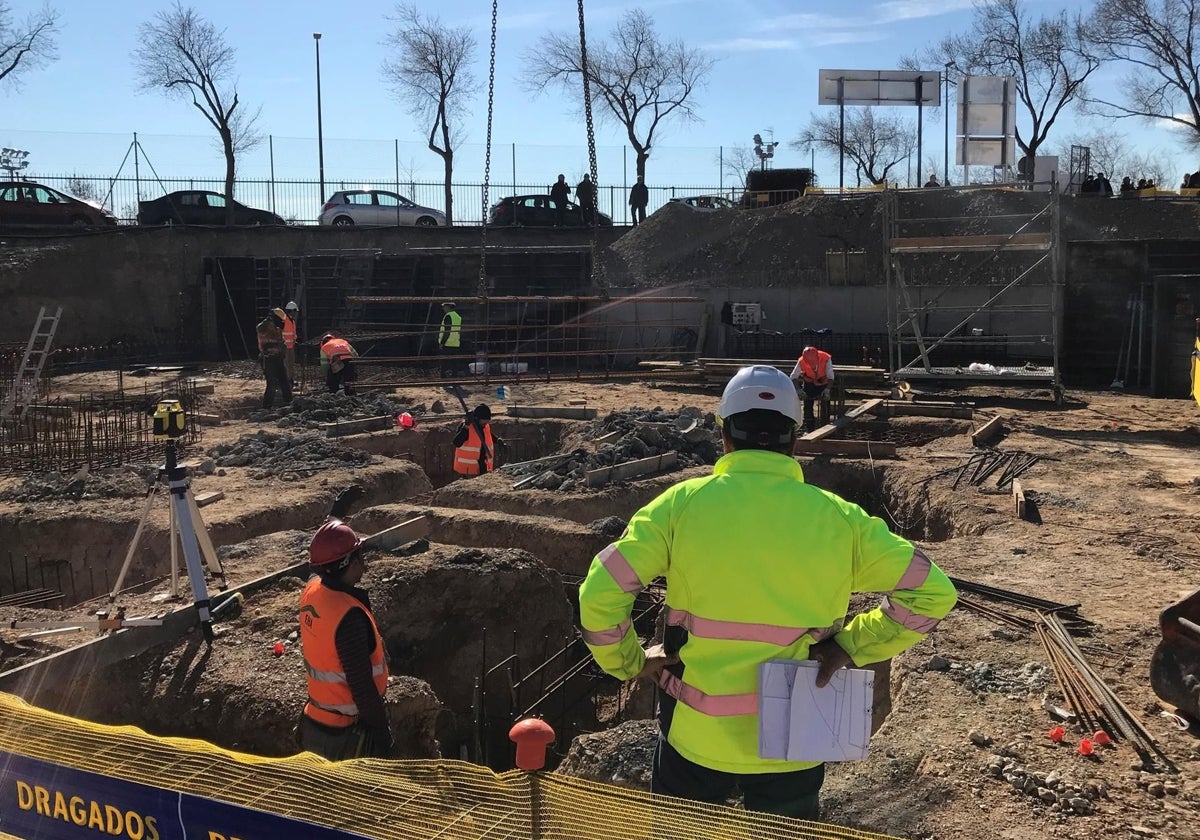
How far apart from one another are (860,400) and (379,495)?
9016mm

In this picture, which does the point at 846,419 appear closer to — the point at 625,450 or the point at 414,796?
the point at 625,450

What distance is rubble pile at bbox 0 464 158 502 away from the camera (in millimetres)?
11086

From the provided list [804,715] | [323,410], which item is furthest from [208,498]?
[804,715]

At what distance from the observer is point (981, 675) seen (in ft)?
18.7

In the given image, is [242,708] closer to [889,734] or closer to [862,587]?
[889,734]

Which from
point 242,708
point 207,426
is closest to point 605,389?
point 207,426

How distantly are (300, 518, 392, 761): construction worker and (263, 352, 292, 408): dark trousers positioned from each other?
13292mm

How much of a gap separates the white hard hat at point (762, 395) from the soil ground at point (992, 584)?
2.24 meters

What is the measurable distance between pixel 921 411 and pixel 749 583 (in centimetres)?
1389

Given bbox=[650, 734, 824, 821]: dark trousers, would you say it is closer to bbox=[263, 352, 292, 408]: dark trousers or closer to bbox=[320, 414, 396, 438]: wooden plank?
bbox=[320, 414, 396, 438]: wooden plank

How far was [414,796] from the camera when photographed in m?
2.94

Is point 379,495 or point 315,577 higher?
point 315,577

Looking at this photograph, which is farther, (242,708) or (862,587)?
(242,708)

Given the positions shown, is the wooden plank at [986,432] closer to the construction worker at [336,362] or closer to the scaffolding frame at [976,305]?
the scaffolding frame at [976,305]
